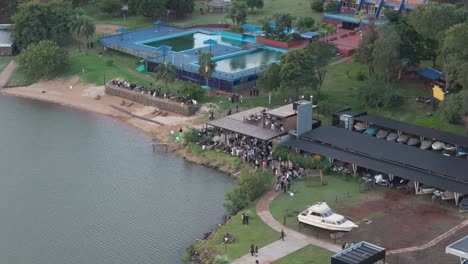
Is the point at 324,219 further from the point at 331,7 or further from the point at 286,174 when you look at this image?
the point at 331,7

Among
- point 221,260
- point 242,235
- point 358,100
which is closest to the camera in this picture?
point 221,260

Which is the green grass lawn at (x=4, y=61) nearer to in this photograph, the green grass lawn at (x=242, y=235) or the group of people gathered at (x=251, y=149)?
the group of people gathered at (x=251, y=149)

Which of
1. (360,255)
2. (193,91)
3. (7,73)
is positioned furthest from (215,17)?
(360,255)

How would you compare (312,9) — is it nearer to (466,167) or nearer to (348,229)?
(466,167)

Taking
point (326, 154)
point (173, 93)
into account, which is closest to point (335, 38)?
point (173, 93)

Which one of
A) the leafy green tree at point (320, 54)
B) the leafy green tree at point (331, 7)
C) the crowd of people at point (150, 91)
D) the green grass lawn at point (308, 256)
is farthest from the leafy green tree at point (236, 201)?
the leafy green tree at point (331, 7)
